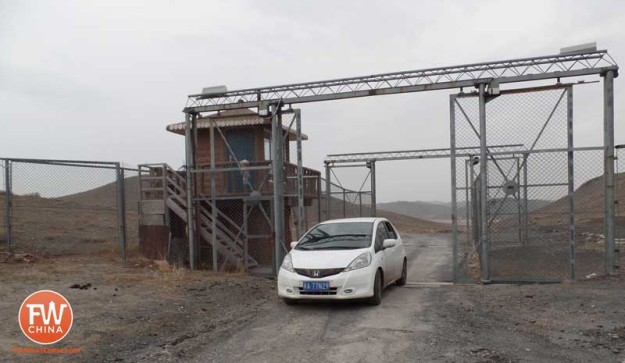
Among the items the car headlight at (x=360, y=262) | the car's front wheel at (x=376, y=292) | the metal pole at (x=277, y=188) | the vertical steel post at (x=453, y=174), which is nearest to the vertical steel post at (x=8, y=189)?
the metal pole at (x=277, y=188)

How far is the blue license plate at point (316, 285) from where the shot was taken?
25.5 feet

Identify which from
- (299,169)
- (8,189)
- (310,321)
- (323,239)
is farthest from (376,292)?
(8,189)

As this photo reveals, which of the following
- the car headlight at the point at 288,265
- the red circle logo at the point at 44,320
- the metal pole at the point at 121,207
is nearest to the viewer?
the red circle logo at the point at 44,320

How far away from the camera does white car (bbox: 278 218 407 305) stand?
7793mm

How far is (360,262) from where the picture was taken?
8.05 meters

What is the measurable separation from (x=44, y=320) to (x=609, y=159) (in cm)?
977

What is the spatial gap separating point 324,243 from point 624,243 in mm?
12129

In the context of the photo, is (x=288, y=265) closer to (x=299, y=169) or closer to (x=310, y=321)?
(x=310, y=321)

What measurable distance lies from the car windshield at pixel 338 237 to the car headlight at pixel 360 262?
16.9 inches

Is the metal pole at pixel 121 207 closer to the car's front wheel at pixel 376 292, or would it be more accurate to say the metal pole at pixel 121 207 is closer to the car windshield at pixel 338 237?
the car windshield at pixel 338 237

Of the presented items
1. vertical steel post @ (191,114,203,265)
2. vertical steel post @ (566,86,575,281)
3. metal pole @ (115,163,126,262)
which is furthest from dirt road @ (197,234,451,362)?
metal pole @ (115,163,126,262)

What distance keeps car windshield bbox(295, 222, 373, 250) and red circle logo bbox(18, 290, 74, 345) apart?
4.10m

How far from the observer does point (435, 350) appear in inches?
220

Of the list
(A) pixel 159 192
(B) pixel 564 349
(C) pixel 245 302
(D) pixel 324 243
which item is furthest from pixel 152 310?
(A) pixel 159 192
